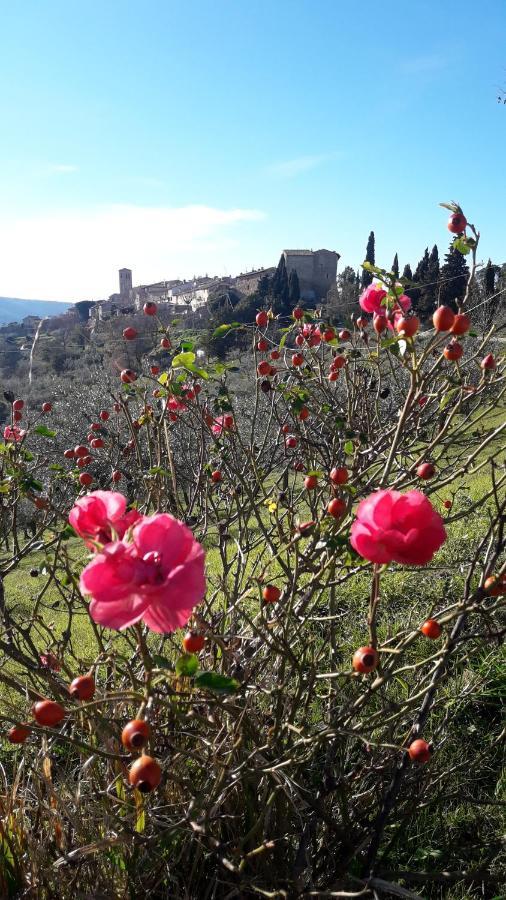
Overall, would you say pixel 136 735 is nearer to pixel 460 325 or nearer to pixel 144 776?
pixel 144 776

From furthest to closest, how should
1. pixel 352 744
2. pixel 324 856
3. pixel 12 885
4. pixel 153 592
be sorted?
1. pixel 352 744
2. pixel 324 856
3. pixel 12 885
4. pixel 153 592

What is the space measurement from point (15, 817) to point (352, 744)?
987 millimetres

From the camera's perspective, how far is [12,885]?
1280 mm

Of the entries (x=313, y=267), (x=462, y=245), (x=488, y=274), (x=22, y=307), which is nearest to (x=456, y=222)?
(x=462, y=245)

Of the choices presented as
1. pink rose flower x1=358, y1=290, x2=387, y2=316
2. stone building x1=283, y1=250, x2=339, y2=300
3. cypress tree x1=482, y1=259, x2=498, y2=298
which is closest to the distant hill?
stone building x1=283, y1=250, x2=339, y2=300

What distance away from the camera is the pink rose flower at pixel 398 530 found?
88 centimetres

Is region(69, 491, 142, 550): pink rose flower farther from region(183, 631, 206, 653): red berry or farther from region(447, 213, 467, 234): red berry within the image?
region(447, 213, 467, 234): red berry

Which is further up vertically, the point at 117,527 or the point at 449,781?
the point at 117,527

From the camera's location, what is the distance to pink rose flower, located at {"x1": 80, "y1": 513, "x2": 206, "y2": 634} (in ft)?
2.45

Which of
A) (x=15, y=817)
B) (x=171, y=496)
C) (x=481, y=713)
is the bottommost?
(x=481, y=713)

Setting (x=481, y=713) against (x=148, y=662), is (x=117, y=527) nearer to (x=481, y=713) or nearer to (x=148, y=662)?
(x=148, y=662)

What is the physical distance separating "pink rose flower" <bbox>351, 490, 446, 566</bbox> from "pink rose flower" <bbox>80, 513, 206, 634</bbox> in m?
0.27

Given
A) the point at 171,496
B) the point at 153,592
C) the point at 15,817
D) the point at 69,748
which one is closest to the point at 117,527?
the point at 153,592

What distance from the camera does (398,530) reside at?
2.93 feet
